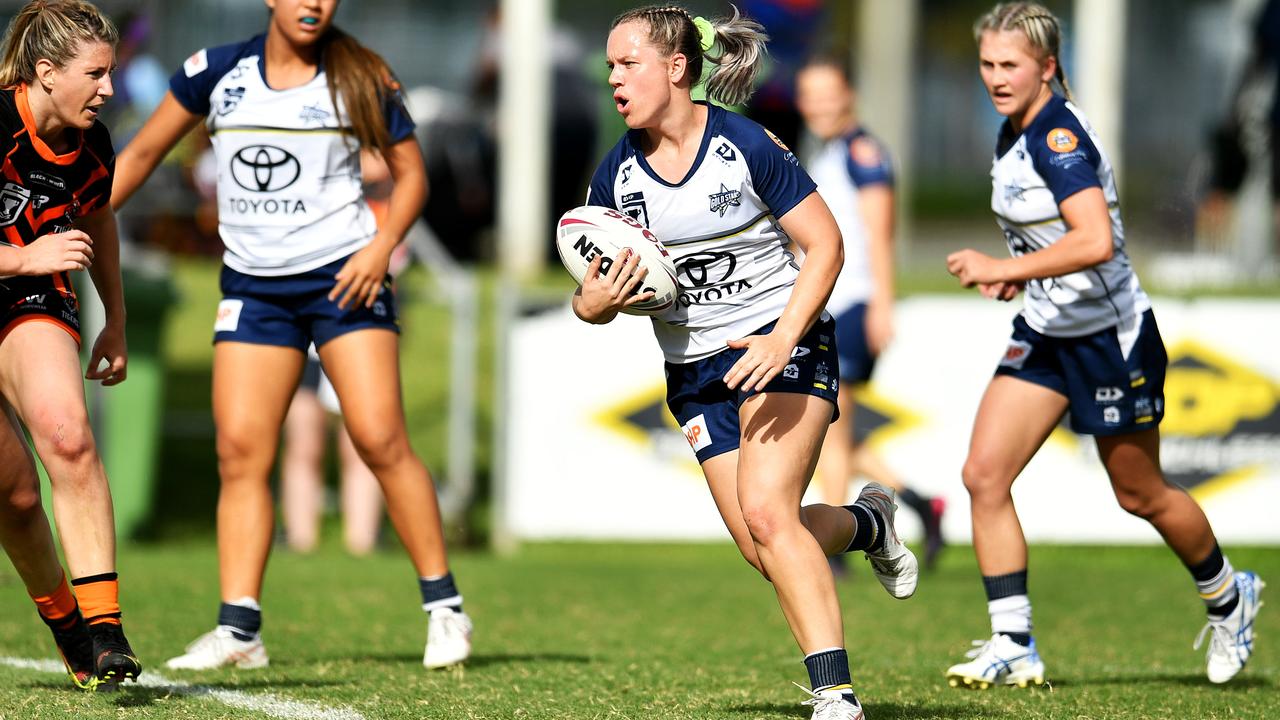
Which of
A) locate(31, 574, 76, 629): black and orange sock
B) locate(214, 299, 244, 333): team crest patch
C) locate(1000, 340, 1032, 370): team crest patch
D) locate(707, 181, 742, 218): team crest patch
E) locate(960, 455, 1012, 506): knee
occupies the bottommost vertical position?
locate(31, 574, 76, 629): black and orange sock

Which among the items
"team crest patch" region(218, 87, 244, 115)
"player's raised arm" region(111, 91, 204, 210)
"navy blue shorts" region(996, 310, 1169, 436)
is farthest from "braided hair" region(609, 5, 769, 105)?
"player's raised arm" region(111, 91, 204, 210)

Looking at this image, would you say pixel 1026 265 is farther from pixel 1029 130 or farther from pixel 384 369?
pixel 384 369

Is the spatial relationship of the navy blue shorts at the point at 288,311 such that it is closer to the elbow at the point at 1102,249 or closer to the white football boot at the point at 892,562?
the white football boot at the point at 892,562

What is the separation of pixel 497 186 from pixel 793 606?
47.4 feet

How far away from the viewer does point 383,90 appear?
564cm

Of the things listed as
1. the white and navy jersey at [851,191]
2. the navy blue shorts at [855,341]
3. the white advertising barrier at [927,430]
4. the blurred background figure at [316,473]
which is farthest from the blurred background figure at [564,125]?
Answer: the navy blue shorts at [855,341]

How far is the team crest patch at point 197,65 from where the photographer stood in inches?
221

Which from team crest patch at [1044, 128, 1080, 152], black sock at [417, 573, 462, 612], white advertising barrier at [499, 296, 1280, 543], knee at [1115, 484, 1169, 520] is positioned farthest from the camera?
white advertising barrier at [499, 296, 1280, 543]

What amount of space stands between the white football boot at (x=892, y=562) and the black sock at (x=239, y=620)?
2027 mm

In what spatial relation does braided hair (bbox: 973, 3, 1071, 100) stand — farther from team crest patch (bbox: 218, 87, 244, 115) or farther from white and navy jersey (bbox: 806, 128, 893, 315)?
white and navy jersey (bbox: 806, 128, 893, 315)

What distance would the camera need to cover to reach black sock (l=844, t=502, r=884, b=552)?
4832 millimetres

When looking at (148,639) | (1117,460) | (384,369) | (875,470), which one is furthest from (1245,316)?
(148,639)

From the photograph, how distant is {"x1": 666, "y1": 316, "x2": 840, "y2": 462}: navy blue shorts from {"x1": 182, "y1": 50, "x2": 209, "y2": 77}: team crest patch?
2.03 meters

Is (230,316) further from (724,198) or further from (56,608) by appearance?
(724,198)
